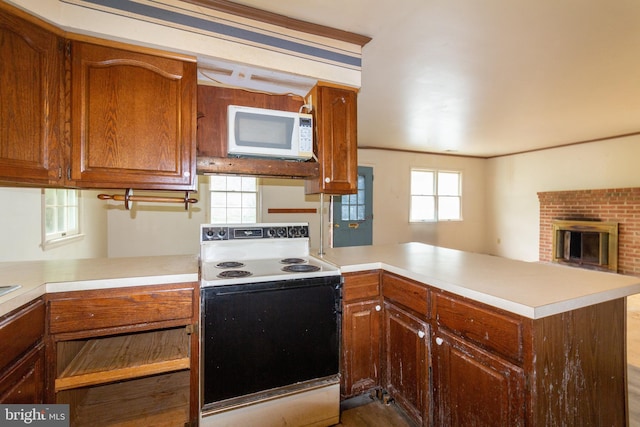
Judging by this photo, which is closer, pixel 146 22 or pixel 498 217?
Answer: pixel 146 22

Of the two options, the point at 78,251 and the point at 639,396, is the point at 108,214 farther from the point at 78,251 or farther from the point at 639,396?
the point at 639,396

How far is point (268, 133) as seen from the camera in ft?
6.02

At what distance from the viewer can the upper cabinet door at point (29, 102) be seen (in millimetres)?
1274

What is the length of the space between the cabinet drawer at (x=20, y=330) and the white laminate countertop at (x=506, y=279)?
140 cm

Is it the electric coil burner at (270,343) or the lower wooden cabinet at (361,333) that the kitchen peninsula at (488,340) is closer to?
the lower wooden cabinet at (361,333)

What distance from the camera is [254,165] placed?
186 centimetres

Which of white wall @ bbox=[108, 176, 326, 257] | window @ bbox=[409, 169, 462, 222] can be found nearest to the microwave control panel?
white wall @ bbox=[108, 176, 326, 257]

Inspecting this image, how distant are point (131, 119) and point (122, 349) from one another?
1.23 meters

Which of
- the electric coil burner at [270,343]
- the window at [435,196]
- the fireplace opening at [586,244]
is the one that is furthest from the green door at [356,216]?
the electric coil burner at [270,343]

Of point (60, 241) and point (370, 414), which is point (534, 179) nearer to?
point (370, 414)

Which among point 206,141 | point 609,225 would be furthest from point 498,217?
point 206,141

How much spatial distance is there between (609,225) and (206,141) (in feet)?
19.9

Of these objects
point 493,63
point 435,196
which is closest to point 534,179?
point 435,196

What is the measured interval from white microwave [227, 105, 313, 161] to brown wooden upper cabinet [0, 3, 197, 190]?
0.75 feet
